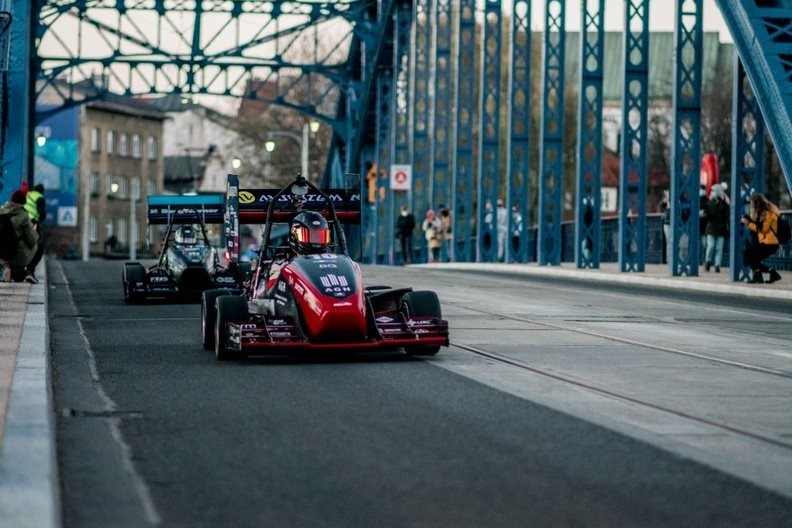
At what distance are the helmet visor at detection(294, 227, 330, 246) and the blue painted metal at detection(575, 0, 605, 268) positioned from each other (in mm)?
27038

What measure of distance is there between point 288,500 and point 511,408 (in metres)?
3.52

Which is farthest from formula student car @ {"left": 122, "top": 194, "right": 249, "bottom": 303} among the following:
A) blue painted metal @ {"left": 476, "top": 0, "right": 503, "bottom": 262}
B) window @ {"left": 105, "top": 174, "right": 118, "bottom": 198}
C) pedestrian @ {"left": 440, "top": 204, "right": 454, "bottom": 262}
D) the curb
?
window @ {"left": 105, "top": 174, "right": 118, "bottom": 198}

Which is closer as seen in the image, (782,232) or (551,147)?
(782,232)

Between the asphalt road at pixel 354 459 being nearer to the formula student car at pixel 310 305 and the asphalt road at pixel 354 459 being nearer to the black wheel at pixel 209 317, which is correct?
the formula student car at pixel 310 305

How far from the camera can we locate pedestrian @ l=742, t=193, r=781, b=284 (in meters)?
31.3

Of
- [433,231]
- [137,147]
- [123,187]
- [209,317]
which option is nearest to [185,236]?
[209,317]

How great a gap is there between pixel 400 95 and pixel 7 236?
3905cm

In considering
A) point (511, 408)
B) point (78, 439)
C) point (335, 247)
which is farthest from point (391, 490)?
point (335, 247)

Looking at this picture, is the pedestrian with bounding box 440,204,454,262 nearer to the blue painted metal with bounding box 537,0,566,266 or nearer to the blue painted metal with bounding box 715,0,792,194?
the blue painted metal with bounding box 537,0,566,266

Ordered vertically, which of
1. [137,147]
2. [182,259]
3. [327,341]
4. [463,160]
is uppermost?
[137,147]

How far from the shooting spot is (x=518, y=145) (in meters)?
51.1

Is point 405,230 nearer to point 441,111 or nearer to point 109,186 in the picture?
point 441,111

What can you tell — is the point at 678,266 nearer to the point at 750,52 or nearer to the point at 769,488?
the point at 750,52

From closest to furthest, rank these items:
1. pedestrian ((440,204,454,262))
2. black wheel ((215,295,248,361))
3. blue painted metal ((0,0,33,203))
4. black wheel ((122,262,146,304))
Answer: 1. black wheel ((215,295,248,361))
2. black wheel ((122,262,146,304))
3. blue painted metal ((0,0,33,203))
4. pedestrian ((440,204,454,262))
